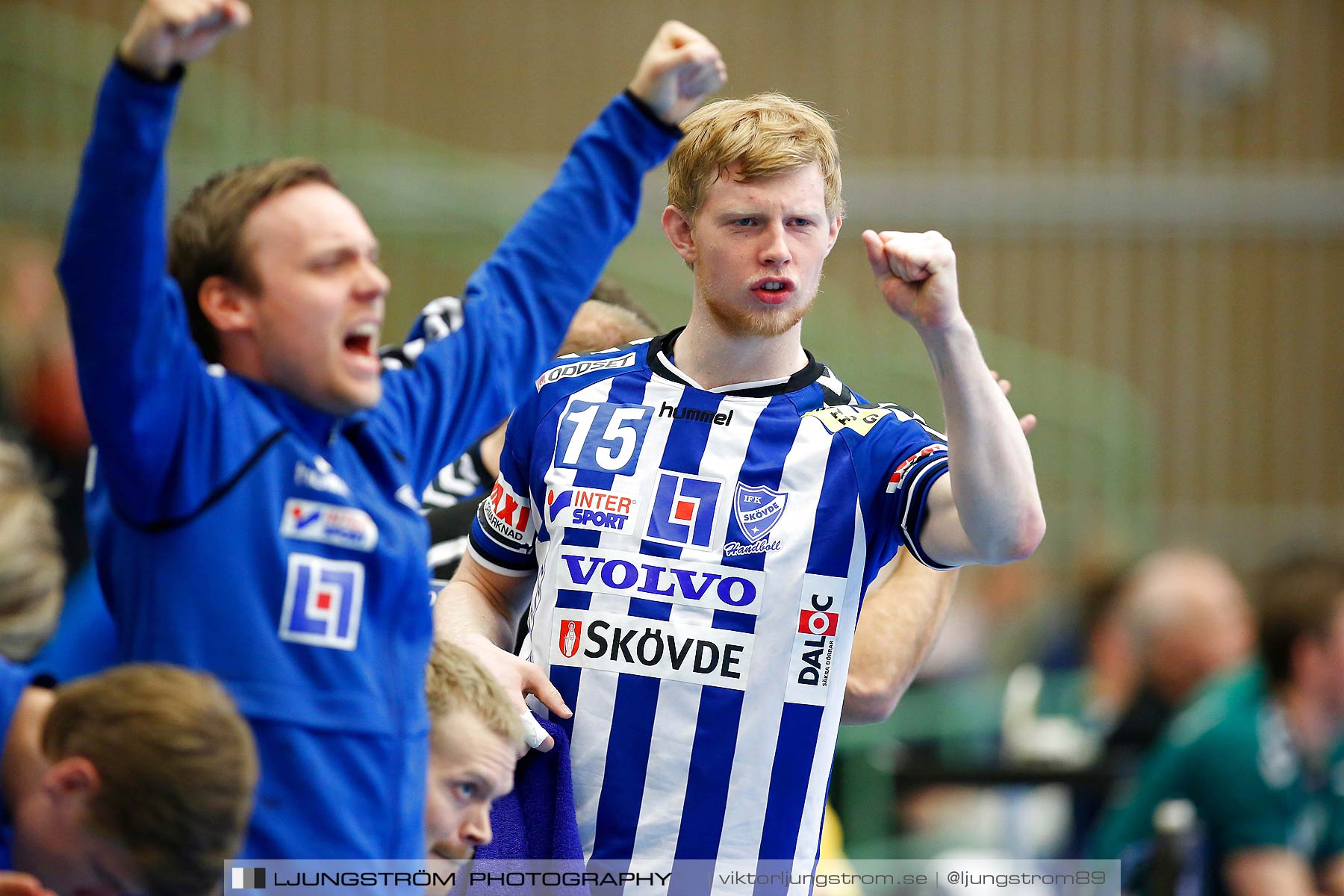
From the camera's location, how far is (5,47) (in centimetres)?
995

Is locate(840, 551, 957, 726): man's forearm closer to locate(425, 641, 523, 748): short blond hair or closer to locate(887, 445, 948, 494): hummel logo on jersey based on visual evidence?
locate(887, 445, 948, 494): hummel logo on jersey

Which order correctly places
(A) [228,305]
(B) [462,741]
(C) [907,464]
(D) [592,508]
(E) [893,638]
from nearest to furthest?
1. (A) [228,305]
2. (B) [462,741]
3. (C) [907,464]
4. (D) [592,508]
5. (E) [893,638]

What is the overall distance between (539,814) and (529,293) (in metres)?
1.03

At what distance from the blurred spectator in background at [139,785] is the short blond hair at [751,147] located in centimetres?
149

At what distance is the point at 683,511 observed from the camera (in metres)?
3.17

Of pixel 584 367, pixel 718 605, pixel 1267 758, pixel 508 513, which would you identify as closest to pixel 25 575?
pixel 508 513

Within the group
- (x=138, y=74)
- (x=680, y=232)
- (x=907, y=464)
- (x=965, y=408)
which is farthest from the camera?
(x=680, y=232)

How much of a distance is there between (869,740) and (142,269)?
5838mm

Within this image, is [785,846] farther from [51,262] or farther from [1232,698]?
[51,262]

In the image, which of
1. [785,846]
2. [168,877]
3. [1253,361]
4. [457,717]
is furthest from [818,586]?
[1253,361]

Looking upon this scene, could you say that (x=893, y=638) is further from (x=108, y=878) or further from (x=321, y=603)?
(x=108, y=878)

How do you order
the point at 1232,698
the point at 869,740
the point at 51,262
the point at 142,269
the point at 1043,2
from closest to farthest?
the point at 142,269, the point at 1232,698, the point at 869,740, the point at 51,262, the point at 1043,2

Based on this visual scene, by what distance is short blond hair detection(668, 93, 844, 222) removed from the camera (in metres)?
3.12

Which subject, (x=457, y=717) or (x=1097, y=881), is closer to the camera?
(x=457, y=717)
